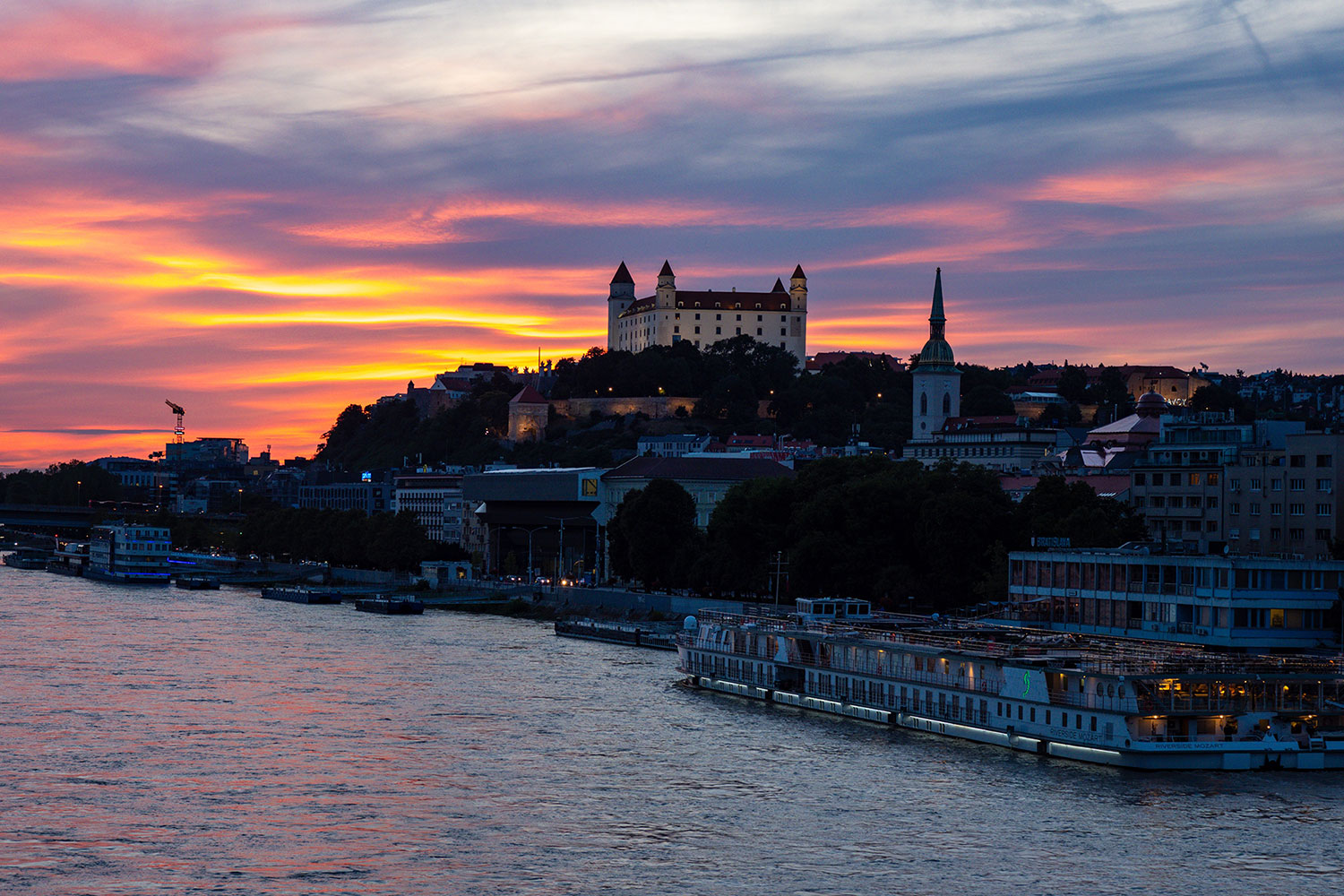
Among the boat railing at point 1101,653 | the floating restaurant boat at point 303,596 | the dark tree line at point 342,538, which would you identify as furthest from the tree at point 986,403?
the boat railing at point 1101,653

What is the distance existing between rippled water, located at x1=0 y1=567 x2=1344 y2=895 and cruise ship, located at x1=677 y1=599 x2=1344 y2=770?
3.20 ft

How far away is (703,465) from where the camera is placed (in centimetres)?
13225

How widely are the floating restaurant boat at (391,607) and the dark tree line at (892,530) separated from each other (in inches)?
826

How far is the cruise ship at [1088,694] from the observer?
47.7 metres

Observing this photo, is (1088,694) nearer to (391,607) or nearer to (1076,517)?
(1076,517)

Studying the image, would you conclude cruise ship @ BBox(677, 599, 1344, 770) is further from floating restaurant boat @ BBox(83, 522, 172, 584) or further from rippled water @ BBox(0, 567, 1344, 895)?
floating restaurant boat @ BBox(83, 522, 172, 584)

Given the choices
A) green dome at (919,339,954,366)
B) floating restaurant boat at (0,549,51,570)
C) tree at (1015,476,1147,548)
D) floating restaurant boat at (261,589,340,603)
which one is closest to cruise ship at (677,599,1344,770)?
tree at (1015,476,1147,548)

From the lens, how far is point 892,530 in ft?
286

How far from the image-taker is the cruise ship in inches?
1879

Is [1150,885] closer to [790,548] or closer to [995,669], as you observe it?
[995,669]

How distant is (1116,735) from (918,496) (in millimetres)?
39625

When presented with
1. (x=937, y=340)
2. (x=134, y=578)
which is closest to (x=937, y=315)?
(x=937, y=340)

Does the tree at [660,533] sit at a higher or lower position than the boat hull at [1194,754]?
higher

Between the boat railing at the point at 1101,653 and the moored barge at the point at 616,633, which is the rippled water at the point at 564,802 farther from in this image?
the moored barge at the point at 616,633
